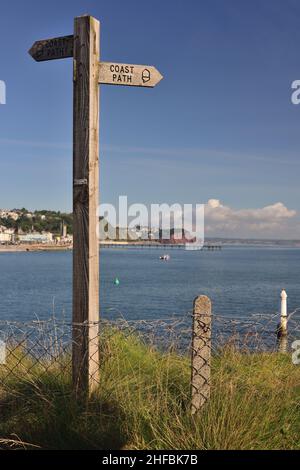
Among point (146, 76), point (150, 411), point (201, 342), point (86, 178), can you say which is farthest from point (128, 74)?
point (150, 411)

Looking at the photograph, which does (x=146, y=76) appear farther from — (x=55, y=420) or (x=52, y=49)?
(x=55, y=420)

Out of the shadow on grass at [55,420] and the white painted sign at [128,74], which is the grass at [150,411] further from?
the white painted sign at [128,74]

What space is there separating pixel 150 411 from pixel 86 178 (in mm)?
2420

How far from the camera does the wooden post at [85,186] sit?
221 inches

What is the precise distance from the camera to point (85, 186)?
573 cm

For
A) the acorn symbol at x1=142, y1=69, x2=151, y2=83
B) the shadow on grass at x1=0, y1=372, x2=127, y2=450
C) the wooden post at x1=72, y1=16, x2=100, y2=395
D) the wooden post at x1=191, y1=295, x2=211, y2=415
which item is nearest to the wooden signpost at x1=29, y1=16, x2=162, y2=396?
the wooden post at x1=72, y1=16, x2=100, y2=395

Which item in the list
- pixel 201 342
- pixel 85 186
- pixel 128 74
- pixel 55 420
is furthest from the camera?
pixel 128 74

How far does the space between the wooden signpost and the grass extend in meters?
0.41

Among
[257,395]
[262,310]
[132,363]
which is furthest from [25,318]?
[257,395]

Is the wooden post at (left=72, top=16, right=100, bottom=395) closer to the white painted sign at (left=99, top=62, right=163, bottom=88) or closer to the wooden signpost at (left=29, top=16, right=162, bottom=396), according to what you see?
the wooden signpost at (left=29, top=16, right=162, bottom=396)

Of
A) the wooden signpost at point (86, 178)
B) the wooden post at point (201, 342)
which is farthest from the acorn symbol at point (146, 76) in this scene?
the wooden post at point (201, 342)

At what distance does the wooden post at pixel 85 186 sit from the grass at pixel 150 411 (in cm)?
44

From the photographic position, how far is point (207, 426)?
428cm

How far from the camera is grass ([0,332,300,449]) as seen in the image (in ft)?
14.1
